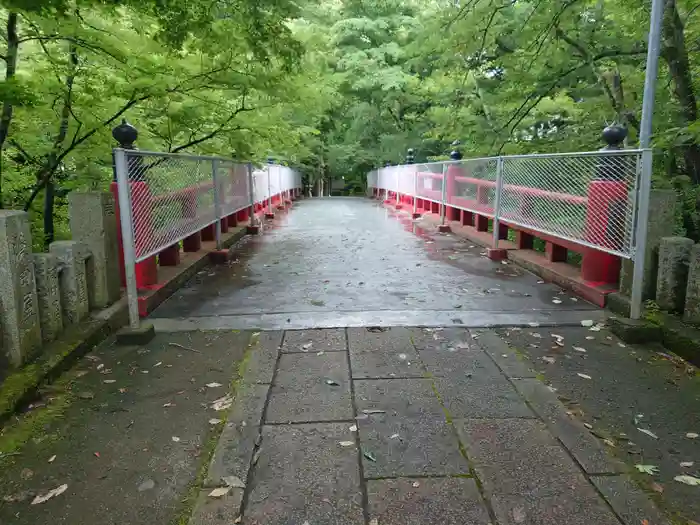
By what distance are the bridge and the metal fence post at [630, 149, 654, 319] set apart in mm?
112

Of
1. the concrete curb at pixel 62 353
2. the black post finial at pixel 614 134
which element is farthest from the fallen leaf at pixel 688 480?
the black post finial at pixel 614 134

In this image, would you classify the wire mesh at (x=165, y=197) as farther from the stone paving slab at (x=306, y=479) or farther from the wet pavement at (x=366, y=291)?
the stone paving slab at (x=306, y=479)

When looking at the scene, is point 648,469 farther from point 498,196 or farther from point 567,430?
point 498,196

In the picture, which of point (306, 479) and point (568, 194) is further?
point (568, 194)

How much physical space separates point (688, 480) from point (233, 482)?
2.07 metres

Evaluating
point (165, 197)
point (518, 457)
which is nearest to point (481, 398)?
point (518, 457)

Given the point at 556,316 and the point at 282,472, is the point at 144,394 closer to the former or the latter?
the point at 282,472

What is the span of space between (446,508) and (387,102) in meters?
21.7

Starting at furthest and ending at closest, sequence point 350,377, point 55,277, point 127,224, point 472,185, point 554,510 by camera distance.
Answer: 1. point 472,185
2. point 127,224
3. point 55,277
4. point 350,377
5. point 554,510

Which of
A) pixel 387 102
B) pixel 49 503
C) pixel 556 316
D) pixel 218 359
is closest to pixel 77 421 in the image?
pixel 49 503

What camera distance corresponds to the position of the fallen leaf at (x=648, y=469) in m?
2.38

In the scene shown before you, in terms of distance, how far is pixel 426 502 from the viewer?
2141 millimetres

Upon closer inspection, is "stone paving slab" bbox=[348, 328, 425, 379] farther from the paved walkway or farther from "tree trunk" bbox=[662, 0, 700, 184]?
"tree trunk" bbox=[662, 0, 700, 184]

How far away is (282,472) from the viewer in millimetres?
2373
